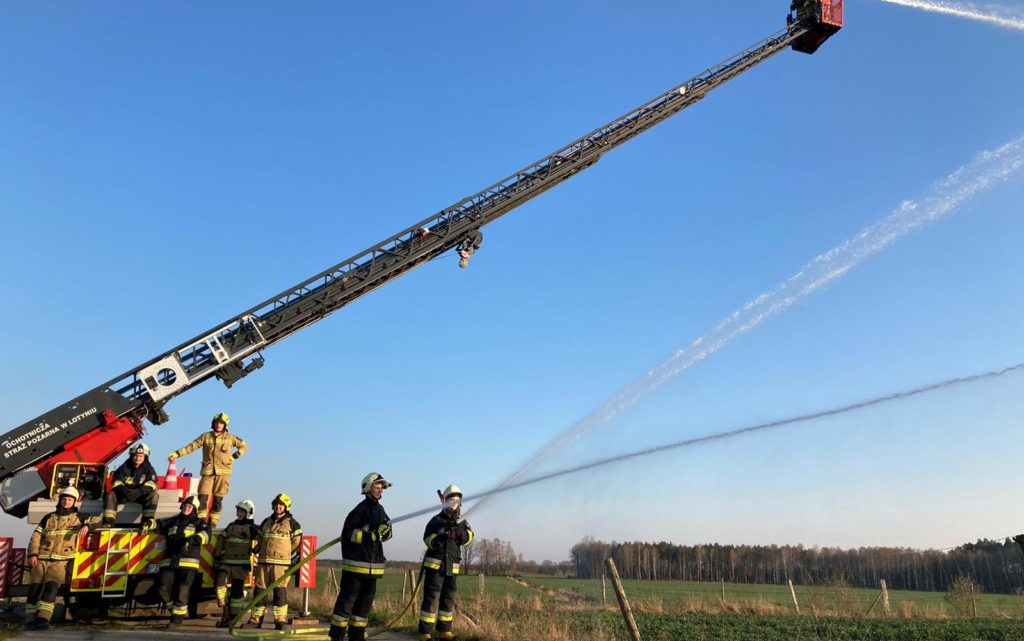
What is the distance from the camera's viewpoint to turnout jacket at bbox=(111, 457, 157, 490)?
13.4m

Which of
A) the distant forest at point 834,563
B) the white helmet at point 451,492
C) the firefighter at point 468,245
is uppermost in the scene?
the firefighter at point 468,245

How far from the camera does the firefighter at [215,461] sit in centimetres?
1416

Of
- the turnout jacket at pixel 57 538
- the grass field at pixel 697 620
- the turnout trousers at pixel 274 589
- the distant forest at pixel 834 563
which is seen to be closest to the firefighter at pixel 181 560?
the turnout trousers at pixel 274 589

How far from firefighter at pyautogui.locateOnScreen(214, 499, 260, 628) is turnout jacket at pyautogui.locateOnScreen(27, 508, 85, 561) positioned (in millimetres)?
2348

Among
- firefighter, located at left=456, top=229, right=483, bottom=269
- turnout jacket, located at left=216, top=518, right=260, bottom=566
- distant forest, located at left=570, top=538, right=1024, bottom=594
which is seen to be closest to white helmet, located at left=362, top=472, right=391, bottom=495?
turnout jacket, located at left=216, top=518, right=260, bottom=566

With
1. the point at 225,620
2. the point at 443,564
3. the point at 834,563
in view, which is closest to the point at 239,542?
the point at 225,620

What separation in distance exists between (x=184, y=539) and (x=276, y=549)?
1683mm

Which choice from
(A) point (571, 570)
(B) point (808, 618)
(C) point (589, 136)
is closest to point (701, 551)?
(B) point (808, 618)

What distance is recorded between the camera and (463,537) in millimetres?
9711

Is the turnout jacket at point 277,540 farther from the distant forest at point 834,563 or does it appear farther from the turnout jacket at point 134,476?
the distant forest at point 834,563

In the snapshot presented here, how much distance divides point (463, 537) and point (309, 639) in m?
2.99

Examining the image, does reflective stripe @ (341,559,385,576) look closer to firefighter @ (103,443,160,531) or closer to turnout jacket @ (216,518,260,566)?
turnout jacket @ (216,518,260,566)

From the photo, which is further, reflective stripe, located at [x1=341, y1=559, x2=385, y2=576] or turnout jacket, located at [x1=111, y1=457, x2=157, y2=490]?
turnout jacket, located at [x1=111, y1=457, x2=157, y2=490]

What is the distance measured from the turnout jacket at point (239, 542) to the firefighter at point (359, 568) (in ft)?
12.4
